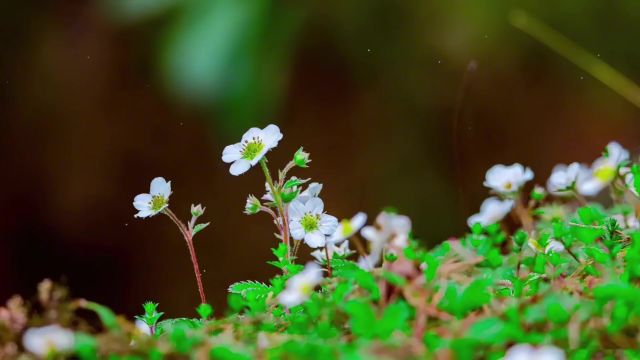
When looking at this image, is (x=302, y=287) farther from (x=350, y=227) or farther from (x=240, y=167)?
(x=240, y=167)

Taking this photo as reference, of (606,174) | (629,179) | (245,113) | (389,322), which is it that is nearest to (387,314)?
(389,322)

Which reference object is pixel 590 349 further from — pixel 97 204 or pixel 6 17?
pixel 6 17

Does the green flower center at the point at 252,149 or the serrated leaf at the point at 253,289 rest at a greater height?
the green flower center at the point at 252,149

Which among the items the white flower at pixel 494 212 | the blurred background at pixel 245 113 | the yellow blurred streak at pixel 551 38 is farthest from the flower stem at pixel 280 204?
the yellow blurred streak at pixel 551 38

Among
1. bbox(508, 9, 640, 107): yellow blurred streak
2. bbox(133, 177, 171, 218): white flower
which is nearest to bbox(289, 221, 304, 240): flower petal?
bbox(133, 177, 171, 218): white flower

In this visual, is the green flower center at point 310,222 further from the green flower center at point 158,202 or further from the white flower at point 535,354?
the white flower at point 535,354

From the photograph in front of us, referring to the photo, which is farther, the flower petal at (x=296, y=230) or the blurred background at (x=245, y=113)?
the blurred background at (x=245, y=113)
